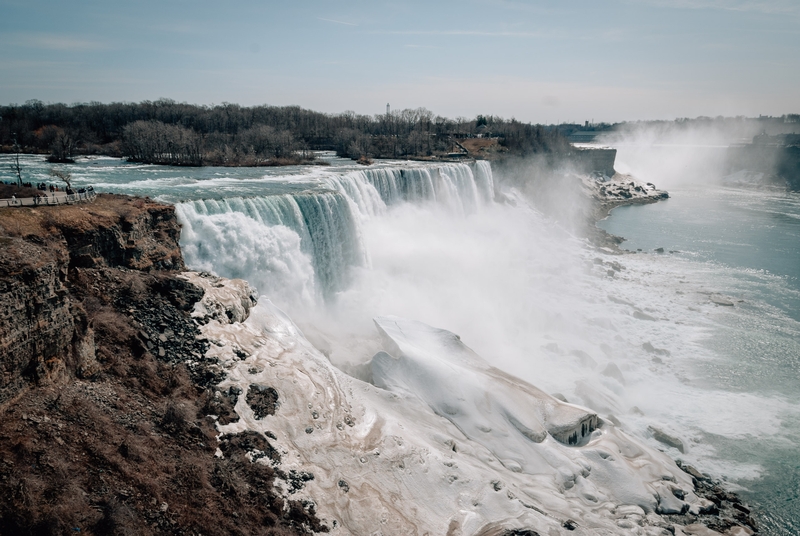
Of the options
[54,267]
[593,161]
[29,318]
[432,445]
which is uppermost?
[593,161]

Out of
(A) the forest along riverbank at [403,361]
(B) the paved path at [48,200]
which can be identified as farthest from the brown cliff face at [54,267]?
(A) the forest along riverbank at [403,361]

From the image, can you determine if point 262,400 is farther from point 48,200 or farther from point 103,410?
point 48,200

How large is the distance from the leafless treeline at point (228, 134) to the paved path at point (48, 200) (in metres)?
26.0

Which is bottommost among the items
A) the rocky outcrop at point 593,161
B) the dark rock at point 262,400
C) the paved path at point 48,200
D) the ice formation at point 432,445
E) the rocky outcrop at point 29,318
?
the ice formation at point 432,445

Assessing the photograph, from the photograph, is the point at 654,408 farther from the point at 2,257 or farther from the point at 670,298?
the point at 2,257

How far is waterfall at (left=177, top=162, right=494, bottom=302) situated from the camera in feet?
60.1

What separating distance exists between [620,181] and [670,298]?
45.9 m

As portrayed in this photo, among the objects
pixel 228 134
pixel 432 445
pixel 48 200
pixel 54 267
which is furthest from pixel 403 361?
pixel 228 134

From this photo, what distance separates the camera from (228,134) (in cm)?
5597

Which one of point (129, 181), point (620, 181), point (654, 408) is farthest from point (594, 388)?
point (620, 181)

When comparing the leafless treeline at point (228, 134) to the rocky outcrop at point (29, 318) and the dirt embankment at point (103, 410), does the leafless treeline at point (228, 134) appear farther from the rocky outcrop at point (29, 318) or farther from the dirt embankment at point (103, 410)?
the rocky outcrop at point (29, 318)

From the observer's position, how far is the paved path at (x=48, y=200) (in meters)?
12.9

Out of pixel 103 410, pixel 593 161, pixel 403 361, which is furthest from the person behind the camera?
pixel 593 161

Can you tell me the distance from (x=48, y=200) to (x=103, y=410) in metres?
7.04
